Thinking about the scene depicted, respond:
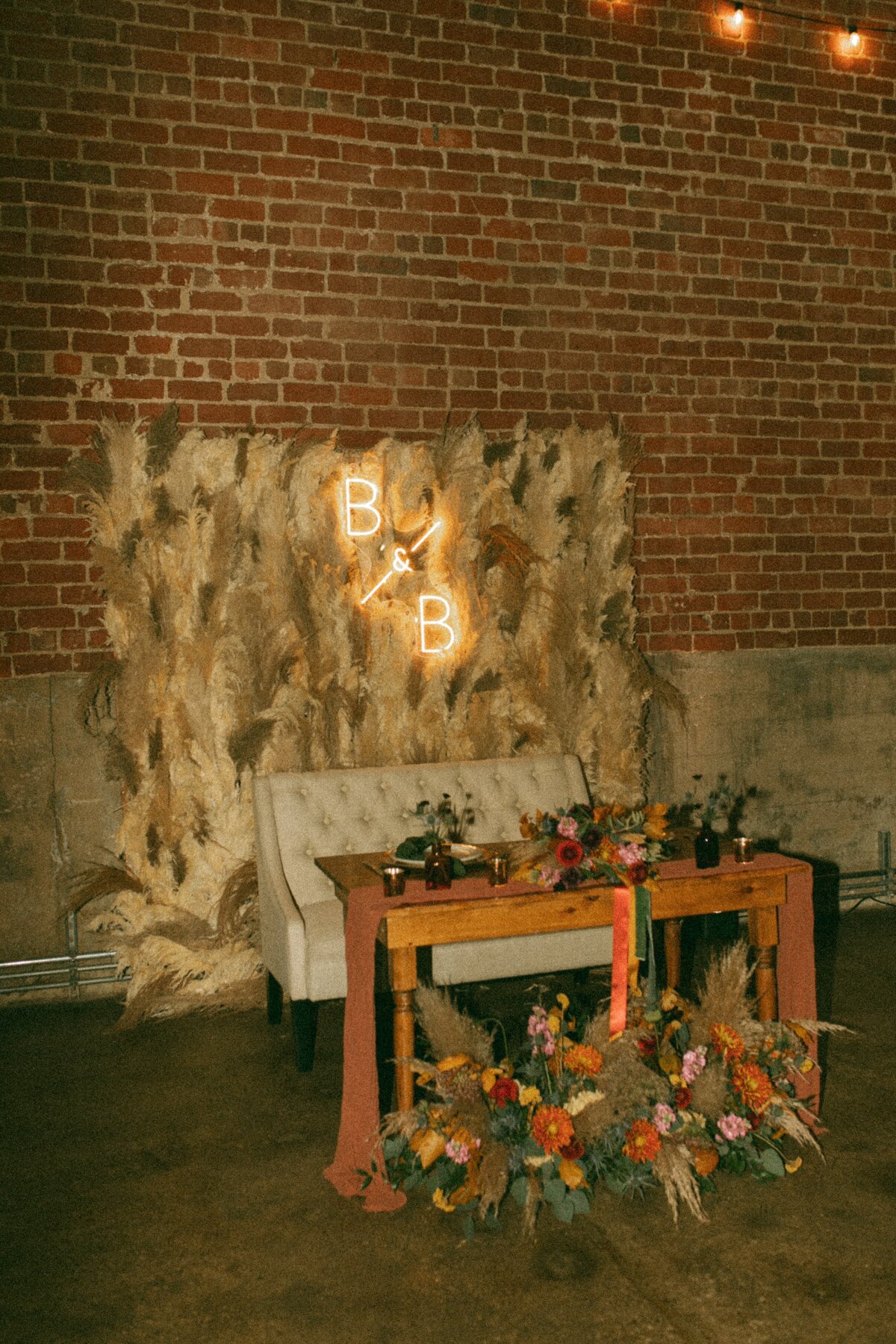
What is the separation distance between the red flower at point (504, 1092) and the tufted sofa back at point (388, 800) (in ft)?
5.01

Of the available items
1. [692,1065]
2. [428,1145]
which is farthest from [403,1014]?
[692,1065]

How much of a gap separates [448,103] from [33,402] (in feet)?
7.78

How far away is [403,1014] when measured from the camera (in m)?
3.13

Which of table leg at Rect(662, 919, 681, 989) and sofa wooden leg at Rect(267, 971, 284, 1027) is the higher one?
table leg at Rect(662, 919, 681, 989)

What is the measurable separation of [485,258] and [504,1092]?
Answer: 384 centimetres

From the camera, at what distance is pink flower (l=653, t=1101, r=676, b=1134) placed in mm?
2822

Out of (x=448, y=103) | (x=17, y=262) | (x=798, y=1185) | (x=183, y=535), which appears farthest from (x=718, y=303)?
(x=798, y=1185)

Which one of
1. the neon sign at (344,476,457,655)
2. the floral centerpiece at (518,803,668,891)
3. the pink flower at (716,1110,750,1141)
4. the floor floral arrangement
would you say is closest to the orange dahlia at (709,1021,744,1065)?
the floor floral arrangement

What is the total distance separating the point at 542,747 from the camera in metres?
5.11

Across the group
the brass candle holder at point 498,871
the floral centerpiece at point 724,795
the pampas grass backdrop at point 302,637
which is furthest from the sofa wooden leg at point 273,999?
the floral centerpiece at point 724,795

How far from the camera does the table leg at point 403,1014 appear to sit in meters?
3.08

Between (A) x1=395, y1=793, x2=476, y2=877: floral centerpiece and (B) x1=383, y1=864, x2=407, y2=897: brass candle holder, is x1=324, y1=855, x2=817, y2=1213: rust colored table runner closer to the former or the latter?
(B) x1=383, y1=864, x2=407, y2=897: brass candle holder

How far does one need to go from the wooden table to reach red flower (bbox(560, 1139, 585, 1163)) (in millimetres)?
524

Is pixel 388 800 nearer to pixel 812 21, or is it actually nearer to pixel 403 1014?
pixel 403 1014
